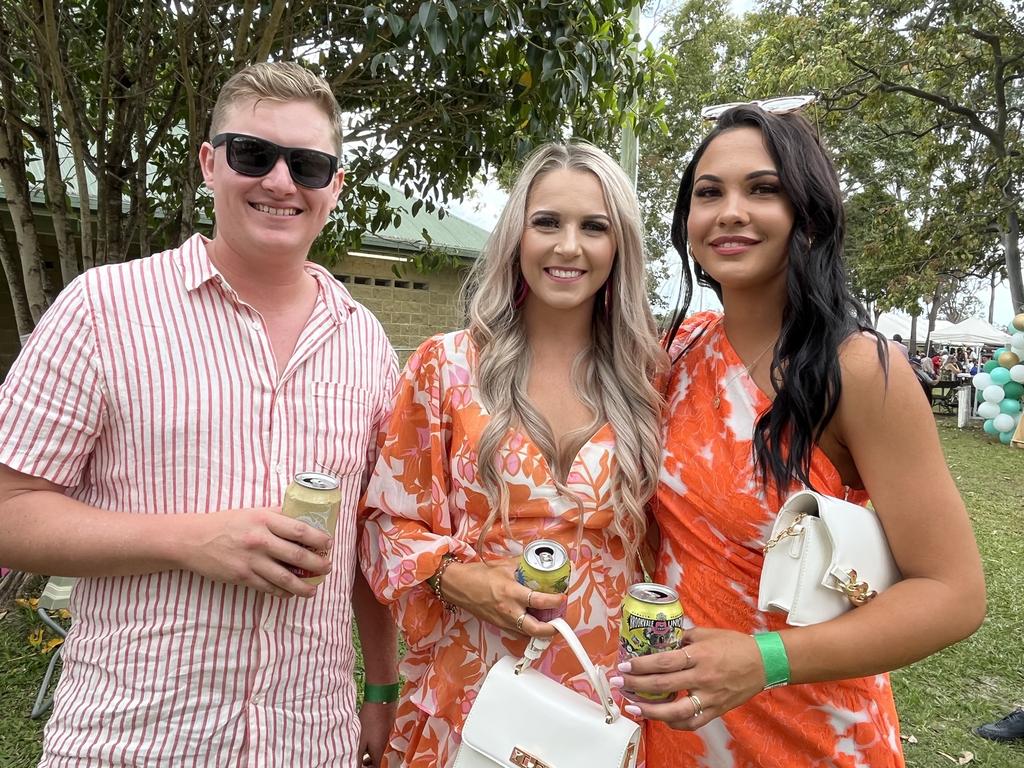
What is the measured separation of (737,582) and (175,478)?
1.34 metres

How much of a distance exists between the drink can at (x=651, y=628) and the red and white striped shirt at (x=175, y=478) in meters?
0.77

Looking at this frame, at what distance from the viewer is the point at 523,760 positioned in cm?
160

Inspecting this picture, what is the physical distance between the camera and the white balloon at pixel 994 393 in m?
14.3

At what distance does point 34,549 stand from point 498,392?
3.80ft

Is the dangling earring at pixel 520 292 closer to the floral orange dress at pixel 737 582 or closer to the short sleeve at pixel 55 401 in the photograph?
the floral orange dress at pixel 737 582

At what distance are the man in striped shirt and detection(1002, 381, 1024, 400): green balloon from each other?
15.8m

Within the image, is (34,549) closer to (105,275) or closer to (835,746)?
(105,275)

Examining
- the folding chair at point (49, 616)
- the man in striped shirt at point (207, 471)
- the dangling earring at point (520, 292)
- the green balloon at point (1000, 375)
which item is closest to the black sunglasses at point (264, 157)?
the man in striped shirt at point (207, 471)

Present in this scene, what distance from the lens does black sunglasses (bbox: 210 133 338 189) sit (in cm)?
178

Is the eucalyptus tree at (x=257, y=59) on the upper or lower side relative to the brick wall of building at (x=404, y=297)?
upper

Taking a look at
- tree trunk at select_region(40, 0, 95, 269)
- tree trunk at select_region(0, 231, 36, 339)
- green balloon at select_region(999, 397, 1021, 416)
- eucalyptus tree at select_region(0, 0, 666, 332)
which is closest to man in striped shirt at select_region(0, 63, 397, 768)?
eucalyptus tree at select_region(0, 0, 666, 332)

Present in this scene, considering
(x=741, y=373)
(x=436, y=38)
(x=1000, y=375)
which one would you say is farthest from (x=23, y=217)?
(x=1000, y=375)

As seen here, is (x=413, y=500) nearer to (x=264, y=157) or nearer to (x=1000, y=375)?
(x=264, y=157)

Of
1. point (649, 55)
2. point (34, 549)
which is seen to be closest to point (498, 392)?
point (34, 549)
